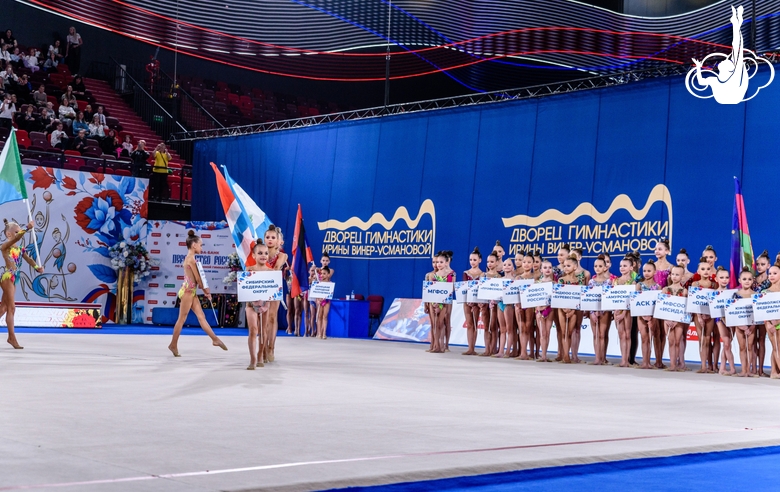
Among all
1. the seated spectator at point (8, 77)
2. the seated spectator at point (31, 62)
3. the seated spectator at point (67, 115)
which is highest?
the seated spectator at point (31, 62)

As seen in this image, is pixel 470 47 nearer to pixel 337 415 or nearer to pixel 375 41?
pixel 375 41

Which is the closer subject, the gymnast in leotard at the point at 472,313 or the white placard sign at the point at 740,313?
the white placard sign at the point at 740,313

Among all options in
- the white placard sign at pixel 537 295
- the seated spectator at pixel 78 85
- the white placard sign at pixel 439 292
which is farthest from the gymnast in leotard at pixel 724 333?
the seated spectator at pixel 78 85

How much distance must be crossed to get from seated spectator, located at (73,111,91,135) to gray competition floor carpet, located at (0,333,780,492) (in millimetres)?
11703

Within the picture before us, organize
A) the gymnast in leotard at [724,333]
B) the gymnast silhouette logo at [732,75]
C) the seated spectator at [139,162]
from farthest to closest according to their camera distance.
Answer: the seated spectator at [139,162], the gymnast silhouette logo at [732,75], the gymnast in leotard at [724,333]

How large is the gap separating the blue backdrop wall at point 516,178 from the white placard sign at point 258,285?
7466 mm

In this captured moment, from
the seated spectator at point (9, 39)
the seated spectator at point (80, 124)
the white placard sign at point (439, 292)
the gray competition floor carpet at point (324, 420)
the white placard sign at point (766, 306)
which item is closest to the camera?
the gray competition floor carpet at point (324, 420)

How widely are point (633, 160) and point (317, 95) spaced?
52.1 feet

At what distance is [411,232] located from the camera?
18.9 metres

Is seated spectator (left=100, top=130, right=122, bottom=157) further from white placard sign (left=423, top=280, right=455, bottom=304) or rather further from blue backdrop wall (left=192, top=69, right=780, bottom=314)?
white placard sign (left=423, top=280, right=455, bottom=304)

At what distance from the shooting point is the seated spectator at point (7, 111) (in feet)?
64.3

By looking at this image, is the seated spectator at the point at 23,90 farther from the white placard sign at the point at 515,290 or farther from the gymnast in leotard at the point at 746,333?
the gymnast in leotard at the point at 746,333

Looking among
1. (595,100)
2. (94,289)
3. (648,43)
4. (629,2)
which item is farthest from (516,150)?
(94,289)

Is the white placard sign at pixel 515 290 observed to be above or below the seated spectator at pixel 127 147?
below
